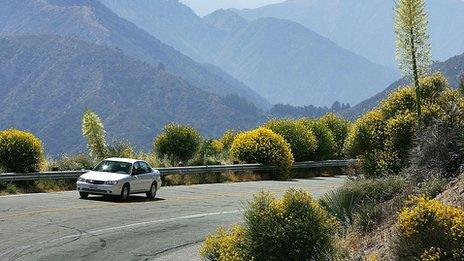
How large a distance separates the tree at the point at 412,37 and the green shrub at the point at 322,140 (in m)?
22.9

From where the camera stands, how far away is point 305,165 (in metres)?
36.1

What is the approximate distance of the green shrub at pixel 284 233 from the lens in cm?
905

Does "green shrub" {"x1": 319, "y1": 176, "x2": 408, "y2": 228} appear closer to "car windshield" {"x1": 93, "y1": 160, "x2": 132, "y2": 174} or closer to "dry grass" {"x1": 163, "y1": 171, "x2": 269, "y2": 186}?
"car windshield" {"x1": 93, "y1": 160, "x2": 132, "y2": 174}

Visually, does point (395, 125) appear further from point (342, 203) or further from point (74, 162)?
point (74, 162)

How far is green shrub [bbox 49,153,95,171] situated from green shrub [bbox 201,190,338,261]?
756 inches

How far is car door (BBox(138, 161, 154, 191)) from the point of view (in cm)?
2216

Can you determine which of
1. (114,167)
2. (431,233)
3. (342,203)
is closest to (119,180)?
(114,167)

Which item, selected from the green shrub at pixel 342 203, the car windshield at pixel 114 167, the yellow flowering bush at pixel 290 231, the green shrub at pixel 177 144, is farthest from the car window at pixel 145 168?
the yellow flowering bush at pixel 290 231

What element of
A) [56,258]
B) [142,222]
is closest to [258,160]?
[142,222]

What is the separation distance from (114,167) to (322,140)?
67.2 feet

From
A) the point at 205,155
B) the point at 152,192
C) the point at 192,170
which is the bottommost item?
the point at 152,192

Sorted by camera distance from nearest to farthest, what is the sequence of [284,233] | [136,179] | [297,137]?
[284,233] < [136,179] < [297,137]

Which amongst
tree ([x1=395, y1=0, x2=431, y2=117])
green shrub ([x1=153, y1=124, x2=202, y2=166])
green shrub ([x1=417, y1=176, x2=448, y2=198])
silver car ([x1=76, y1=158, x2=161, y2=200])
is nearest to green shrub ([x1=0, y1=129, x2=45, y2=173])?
silver car ([x1=76, y1=158, x2=161, y2=200])

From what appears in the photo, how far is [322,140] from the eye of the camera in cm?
4038
